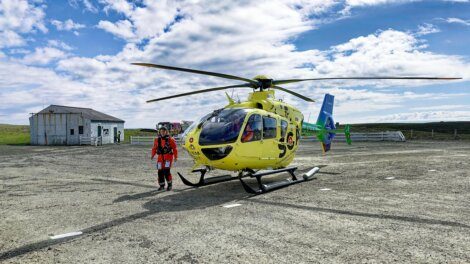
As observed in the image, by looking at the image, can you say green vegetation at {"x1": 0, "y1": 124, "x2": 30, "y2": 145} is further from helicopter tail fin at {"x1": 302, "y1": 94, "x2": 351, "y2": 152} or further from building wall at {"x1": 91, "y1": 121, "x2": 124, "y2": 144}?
helicopter tail fin at {"x1": 302, "y1": 94, "x2": 351, "y2": 152}

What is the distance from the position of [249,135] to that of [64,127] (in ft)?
135

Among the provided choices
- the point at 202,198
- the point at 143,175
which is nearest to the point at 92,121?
the point at 143,175

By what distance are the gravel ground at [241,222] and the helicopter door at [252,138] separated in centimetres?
131

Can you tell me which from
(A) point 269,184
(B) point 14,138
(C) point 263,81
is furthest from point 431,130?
(B) point 14,138

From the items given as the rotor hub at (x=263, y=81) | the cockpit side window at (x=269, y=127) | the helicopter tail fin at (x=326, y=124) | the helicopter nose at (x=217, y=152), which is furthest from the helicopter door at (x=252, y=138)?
the helicopter tail fin at (x=326, y=124)

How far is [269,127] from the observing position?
11.2m

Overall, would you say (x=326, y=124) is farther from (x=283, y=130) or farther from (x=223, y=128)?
(x=223, y=128)

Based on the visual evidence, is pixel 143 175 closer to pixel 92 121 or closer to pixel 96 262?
pixel 96 262

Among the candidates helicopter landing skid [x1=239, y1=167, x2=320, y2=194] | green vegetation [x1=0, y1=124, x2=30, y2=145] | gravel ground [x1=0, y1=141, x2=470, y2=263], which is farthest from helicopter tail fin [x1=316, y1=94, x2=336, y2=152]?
green vegetation [x1=0, y1=124, x2=30, y2=145]

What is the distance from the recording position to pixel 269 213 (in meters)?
7.53

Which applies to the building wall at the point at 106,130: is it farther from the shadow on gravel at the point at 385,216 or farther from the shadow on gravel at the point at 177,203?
the shadow on gravel at the point at 385,216

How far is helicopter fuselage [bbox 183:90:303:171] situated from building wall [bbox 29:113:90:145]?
3753 centimetres

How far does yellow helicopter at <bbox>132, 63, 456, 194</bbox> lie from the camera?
9867mm

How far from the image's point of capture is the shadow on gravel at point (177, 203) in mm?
5526
